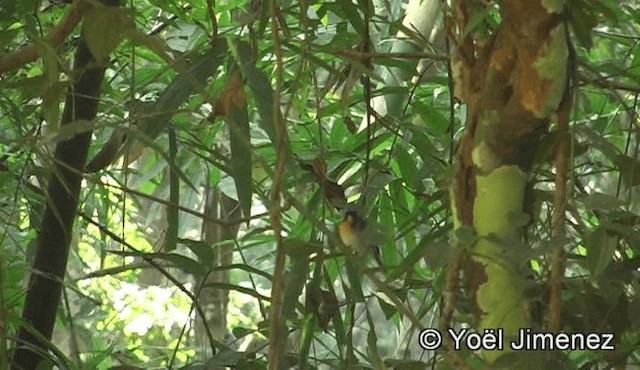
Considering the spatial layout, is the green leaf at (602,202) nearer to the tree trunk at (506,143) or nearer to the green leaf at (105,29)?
the tree trunk at (506,143)

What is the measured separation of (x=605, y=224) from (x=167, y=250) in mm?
231

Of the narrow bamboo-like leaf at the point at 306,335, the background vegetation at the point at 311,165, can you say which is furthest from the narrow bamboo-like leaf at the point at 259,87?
the narrow bamboo-like leaf at the point at 306,335

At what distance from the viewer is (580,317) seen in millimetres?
433

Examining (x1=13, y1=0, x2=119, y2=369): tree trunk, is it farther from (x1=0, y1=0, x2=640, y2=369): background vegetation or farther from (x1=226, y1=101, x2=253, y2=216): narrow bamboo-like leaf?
(x1=226, y1=101, x2=253, y2=216): narrow bamboo-like leaf

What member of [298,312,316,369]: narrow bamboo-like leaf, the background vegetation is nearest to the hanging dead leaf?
the background vegetation

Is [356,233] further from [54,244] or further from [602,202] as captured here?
[54,244]

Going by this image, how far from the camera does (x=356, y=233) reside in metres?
0.40

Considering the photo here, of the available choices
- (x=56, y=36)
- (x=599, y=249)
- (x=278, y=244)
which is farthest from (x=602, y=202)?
(x=56, y=36)

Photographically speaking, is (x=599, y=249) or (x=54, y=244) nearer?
(x=599, y=249)

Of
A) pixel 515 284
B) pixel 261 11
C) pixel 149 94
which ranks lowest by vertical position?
pixel 515 284

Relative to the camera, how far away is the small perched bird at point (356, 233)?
38 cm

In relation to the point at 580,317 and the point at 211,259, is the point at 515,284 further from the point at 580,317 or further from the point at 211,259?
the point at 211,259

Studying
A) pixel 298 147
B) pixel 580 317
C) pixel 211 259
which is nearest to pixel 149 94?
pixel 298 147

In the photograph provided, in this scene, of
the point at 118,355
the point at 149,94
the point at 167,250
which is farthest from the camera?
the point at 149,94
